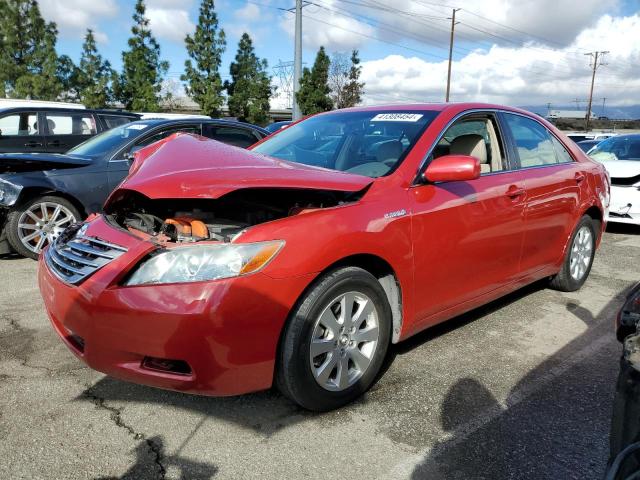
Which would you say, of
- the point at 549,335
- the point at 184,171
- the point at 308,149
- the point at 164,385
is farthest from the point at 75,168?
the point at 549,335

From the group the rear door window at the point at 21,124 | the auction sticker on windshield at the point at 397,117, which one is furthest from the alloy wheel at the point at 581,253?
the rear door window at the point at 21,124

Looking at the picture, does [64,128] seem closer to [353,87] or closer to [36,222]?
[36,222]

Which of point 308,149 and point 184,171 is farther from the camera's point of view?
point 308,149

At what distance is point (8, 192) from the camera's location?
5.30 meters

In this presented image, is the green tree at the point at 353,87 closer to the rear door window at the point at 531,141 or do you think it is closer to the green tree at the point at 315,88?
the green tree at the point at 315,88

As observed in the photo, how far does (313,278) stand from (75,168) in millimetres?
4349

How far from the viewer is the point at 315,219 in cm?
244

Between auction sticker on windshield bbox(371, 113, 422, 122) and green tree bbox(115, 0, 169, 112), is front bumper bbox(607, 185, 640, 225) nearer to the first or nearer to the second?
auction sticker on windshield bbox(371, 113, 422, 122)

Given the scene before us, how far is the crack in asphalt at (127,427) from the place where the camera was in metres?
2.19

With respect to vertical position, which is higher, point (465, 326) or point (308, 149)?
point (308, 149)

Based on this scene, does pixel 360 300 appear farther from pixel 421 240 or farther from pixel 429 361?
pixel 429 361

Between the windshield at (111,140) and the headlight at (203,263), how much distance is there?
4217 mm

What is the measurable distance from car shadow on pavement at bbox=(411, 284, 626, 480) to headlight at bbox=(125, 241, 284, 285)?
3.69ft

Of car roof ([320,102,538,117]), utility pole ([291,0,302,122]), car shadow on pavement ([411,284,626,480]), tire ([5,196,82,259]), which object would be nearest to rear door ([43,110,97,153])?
tire ([5,196,82,259])
